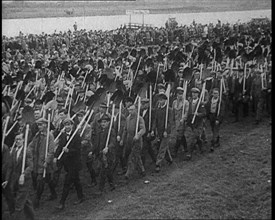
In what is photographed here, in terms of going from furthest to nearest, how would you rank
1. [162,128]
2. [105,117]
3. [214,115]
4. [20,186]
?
[214,115] → [162,128] → [105,117] → [20,186]

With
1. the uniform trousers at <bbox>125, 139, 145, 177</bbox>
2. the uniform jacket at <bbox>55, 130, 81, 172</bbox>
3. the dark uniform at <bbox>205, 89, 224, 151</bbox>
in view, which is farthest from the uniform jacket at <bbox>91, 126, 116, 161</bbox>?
the dark uniform at <bbox>205, 89, 224, 151</bbox>

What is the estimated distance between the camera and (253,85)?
8453 mm

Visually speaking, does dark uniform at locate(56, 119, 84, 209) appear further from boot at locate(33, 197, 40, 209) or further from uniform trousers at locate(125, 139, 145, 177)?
uniform trousers at locate(125, 139, 145, 177)

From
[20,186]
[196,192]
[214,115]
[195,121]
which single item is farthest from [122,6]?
[20,186]

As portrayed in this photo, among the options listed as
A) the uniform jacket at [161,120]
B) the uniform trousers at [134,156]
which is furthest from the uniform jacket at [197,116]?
the uniform trousers at [134,156]

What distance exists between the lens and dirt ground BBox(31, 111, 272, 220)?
5.62 metres

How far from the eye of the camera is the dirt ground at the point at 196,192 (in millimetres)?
5625

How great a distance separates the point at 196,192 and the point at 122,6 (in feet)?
20.2

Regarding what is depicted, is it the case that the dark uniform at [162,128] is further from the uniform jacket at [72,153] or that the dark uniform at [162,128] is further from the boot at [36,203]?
the boot at [36,203]

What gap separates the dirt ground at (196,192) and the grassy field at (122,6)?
112 inches

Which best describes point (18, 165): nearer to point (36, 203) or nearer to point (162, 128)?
point (36, 203)

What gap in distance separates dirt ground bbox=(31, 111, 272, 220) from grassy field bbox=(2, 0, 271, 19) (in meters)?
2.84

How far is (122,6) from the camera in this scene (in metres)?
10.6

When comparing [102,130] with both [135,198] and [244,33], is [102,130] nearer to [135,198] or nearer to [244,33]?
[135,198]
